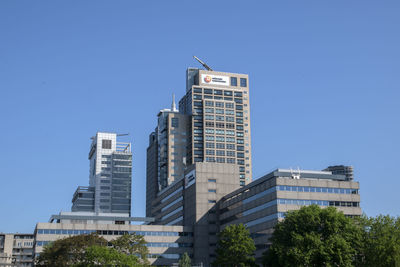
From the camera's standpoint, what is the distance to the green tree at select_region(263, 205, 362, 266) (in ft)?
315

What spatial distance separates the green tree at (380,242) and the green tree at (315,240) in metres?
1.57

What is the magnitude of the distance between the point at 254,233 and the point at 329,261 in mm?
48927

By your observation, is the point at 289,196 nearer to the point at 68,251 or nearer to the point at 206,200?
the point at 206,200

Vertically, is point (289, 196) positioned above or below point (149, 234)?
above

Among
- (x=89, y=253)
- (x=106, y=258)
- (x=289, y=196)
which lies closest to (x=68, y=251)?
(x=89, y=253)

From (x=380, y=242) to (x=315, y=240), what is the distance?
444 inches

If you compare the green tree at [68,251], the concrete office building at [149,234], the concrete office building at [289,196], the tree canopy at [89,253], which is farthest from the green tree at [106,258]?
the concrete office building at [149,234]

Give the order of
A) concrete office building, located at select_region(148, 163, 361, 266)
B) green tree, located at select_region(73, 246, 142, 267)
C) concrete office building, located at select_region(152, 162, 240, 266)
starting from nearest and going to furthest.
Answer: green tree, located at select_region(73, 246, 142, 267)
concrete office building, located at select_region(148, 163, 361, 266)
concrete office building, located at select_region(152, 162, 240, 266)

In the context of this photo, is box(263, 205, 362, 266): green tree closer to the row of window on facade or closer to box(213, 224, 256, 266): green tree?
box(213, 224, 256, 266): green tree

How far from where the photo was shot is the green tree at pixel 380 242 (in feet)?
301

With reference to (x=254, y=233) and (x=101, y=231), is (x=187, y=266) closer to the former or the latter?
(x=254, y=233)

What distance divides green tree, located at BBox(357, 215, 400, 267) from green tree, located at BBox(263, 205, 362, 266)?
157cm

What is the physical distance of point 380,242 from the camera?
94812mm

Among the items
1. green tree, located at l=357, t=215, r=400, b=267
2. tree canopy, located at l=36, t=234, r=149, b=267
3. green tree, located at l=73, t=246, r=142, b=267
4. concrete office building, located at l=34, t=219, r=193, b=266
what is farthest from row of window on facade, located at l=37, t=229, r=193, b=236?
green tree, located at l=357, t=215, r=400, b=267
